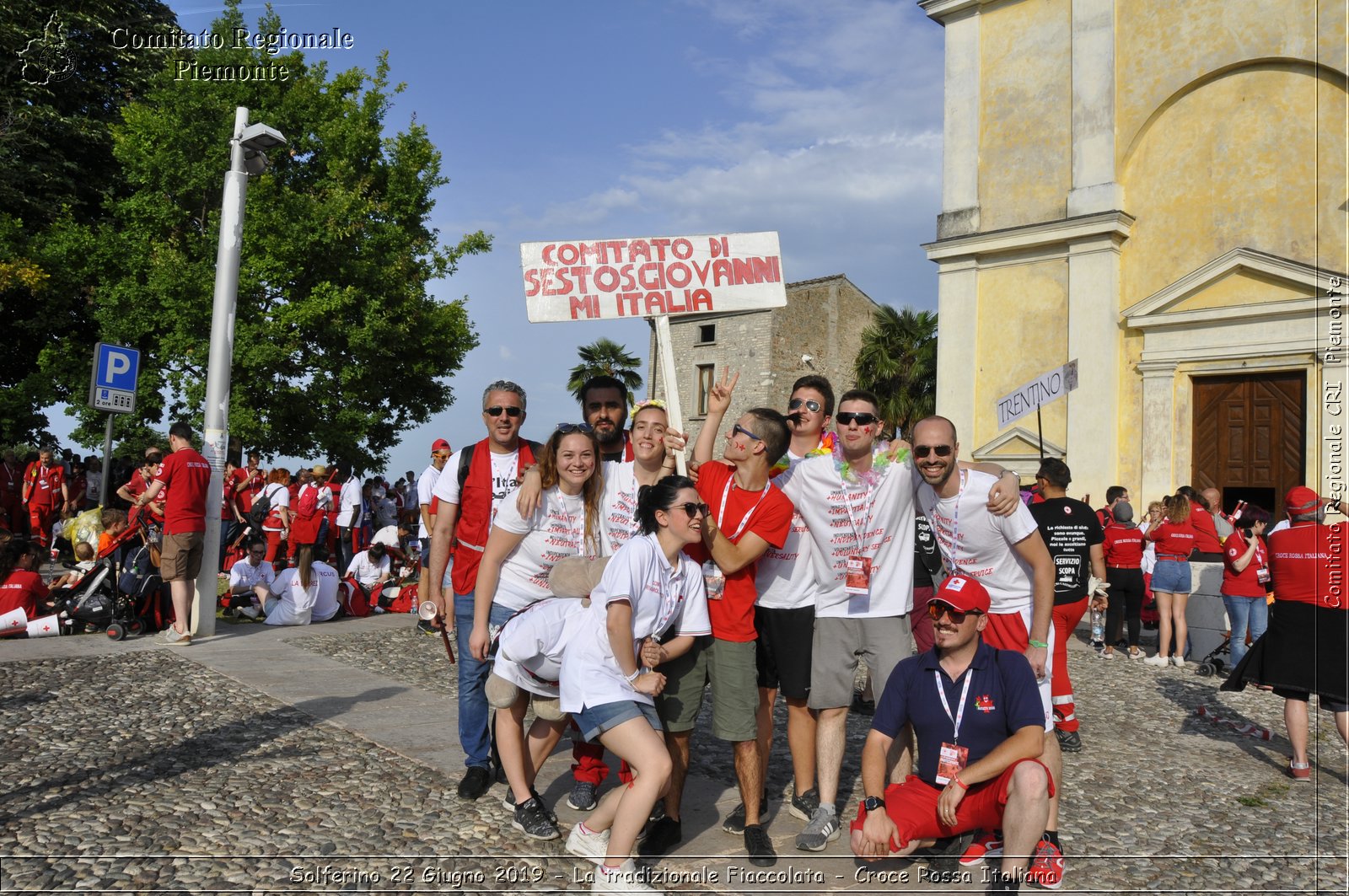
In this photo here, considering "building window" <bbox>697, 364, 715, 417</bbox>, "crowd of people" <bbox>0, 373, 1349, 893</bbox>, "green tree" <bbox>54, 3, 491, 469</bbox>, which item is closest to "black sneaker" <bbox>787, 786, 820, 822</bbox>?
"crowd of people" <bbox>0, 373, 1349, 893</bbox>

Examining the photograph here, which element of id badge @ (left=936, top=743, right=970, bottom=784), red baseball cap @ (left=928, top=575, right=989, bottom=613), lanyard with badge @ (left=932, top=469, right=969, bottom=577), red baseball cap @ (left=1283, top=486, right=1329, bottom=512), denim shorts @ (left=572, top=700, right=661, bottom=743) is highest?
red baseball cap @ (left=1283, top=486, right=1329, bottom=512)

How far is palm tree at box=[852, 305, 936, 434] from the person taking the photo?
120 feet

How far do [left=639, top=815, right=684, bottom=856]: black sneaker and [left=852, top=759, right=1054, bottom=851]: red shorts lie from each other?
38.7 inches

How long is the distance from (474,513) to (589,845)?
1.86m

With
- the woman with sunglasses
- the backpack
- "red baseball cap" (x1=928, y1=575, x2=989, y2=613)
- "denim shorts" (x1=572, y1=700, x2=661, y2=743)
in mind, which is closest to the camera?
the woman with sunglasses

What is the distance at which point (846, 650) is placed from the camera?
15.9 ft

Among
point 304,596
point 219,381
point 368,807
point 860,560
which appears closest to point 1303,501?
point 860,560

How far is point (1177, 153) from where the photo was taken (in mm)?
18125

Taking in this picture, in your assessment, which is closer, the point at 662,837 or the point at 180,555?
the point at 662,837

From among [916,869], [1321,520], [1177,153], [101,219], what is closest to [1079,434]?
[1177,153]

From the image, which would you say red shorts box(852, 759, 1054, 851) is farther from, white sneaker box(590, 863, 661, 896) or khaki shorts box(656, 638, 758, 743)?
white sneaker box(590, 863, 661, 896)

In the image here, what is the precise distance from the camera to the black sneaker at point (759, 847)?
4363 millimetres

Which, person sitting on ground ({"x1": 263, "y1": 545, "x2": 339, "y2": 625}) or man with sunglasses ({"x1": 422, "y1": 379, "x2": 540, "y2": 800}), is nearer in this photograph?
man with sunglasses ({"x1": 422, "y1": 379, "x2": 540, "y2": 800})

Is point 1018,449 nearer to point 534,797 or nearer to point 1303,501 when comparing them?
point 1303,501
